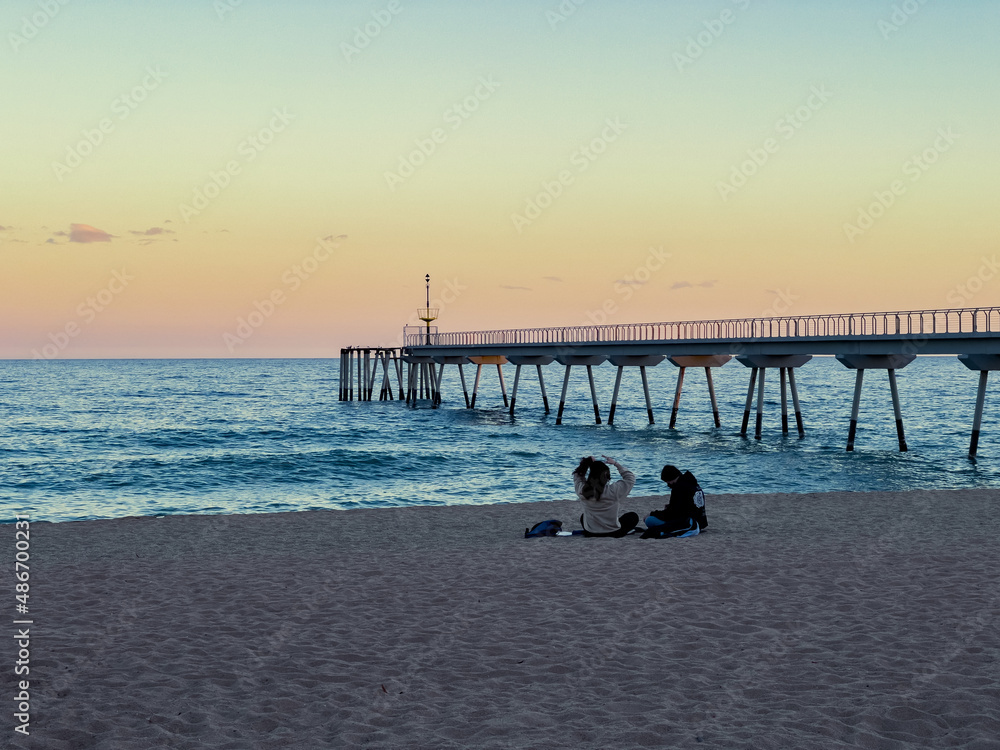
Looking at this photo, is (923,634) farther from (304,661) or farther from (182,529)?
(182,529)

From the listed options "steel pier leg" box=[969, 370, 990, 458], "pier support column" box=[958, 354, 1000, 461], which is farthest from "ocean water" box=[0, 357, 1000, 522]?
"pier support column" box=[958, 354, 1000, 461]

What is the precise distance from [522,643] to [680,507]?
19.0ft

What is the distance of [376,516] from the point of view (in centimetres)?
1575

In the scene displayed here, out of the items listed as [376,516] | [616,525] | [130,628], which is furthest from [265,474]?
[130,628]

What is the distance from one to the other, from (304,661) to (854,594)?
209 inches

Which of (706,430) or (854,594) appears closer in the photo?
(854,594)

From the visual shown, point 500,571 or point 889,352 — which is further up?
point 889,352

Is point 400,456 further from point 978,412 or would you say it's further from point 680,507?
point 680,507

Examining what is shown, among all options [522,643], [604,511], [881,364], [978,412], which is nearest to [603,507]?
[604,511]

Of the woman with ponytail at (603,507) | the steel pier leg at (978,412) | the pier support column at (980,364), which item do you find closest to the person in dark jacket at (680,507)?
the woman with ponytail at (603,507)

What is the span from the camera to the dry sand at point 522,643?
206 inches

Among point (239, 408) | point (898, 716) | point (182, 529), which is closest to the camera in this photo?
point (898, 716)

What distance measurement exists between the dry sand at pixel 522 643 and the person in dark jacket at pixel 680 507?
0.45 metres

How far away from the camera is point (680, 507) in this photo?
12.3 meters
